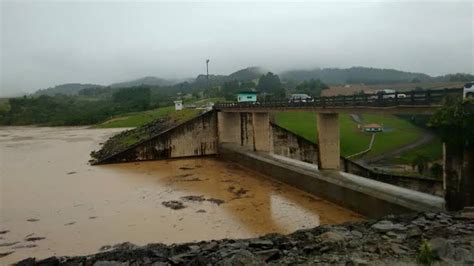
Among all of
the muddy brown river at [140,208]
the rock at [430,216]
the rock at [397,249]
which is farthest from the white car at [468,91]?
the muddy brown river at [140,208]

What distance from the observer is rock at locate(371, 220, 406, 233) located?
850 cm

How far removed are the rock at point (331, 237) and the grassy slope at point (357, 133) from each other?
2591 cm

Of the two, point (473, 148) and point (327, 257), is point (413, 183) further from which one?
point (327, 257)

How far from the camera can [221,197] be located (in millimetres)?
17312

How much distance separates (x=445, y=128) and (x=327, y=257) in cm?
547

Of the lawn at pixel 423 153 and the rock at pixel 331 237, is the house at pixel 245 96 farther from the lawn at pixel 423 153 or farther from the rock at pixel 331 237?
the rock at pixel 331 237

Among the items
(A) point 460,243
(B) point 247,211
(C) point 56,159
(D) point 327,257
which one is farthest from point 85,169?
(A) point 460,243

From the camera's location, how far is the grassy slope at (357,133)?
119 ft

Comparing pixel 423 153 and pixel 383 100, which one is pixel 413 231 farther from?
pixel 423 153

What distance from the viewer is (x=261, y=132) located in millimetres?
25906

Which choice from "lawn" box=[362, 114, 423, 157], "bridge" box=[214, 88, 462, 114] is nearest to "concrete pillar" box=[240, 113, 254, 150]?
"bridge" box=[214, 88, 462, 114]

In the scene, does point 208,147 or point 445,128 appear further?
point 208,147

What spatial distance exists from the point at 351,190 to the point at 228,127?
17.3m

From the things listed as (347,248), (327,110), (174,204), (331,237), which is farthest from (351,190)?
(174,204)
